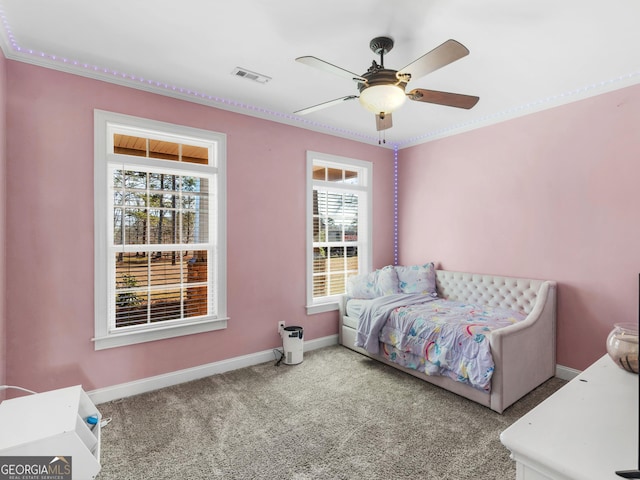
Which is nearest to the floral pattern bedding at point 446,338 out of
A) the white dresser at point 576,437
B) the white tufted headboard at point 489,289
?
the white tufted headboard at point 489,289

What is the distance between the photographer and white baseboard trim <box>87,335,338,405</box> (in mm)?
2840

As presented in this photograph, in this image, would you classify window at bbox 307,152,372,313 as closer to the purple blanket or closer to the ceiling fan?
the purple blanket

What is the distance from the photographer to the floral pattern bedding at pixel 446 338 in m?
2.73

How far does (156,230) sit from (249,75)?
5.28 ft

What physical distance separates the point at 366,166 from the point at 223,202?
2.09m

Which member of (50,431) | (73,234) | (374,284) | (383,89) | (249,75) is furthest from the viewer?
(374,284)

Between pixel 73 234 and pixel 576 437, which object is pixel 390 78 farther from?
pixel 73 234

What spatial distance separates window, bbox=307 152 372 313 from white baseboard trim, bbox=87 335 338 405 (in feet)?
2.55

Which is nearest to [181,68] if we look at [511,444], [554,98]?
[511,444]

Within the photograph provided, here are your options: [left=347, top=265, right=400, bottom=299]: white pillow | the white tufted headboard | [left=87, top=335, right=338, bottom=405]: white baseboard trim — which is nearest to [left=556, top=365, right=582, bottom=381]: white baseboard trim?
the white tufted headboard

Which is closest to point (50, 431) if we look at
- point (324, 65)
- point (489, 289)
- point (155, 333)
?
point (155, 333)

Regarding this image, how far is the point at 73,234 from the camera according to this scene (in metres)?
2.72

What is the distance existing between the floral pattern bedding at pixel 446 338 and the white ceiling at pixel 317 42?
2.10 metres

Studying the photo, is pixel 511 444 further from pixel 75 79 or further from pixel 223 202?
pixel 75 79
